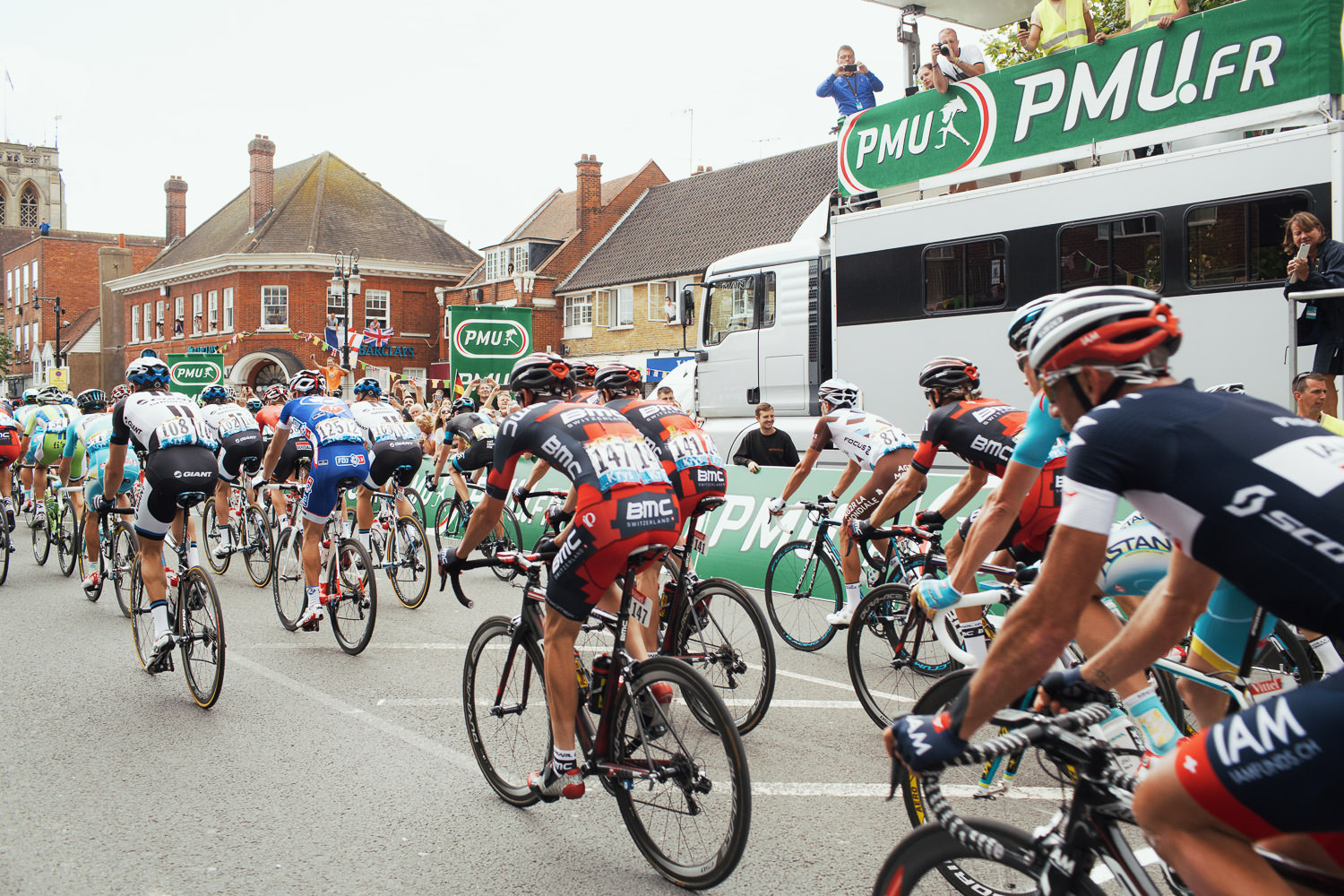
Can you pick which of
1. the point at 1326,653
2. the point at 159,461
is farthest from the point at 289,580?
the point at 1326,653

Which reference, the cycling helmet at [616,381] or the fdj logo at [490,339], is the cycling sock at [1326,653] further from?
the fdj logo at [490,339]

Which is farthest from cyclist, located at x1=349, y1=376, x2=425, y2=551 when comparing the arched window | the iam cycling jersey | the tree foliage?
the arched window

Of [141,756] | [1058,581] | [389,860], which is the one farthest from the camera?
[141,756]

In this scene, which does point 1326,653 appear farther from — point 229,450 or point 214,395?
point 214,395

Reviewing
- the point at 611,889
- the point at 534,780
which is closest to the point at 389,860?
the point at 534,780

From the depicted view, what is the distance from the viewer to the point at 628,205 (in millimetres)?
46406

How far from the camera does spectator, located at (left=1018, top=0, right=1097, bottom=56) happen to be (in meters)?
10.4

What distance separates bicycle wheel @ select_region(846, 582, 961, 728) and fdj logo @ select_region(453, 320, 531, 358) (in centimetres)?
1142

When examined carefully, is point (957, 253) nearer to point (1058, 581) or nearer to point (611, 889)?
point (611, 889)

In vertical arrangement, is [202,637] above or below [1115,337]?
below

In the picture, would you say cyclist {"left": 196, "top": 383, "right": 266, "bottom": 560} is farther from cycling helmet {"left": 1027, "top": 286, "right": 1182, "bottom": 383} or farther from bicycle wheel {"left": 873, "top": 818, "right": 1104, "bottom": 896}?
cycling helmet {"left": 1027, "top": 286, "right": 1182, "bottom": 383}

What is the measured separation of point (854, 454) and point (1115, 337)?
563 cm

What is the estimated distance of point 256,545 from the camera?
11.1 m

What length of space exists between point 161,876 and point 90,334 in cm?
7687
